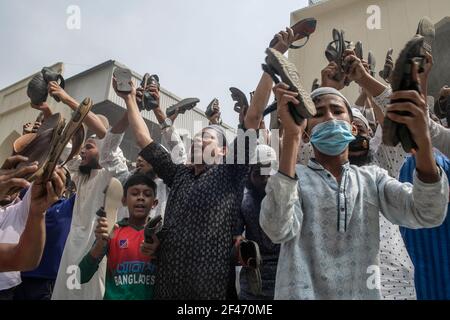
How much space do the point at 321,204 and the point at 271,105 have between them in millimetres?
1278

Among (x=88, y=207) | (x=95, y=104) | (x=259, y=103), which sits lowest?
(x=88, y=207)

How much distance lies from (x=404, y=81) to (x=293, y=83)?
0.37 metres

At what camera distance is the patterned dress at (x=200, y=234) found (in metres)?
2.02

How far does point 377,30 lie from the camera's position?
795cm

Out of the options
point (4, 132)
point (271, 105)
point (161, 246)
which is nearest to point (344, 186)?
point (161, 246)

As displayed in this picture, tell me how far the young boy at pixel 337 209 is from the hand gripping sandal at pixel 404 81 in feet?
0.09

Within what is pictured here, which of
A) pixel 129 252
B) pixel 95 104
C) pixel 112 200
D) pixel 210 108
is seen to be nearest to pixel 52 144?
pixel 129 252

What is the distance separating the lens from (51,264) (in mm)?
2934

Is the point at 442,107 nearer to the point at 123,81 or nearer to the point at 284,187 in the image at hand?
the point at 284,187

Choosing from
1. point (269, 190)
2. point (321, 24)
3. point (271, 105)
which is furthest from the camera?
point (321, 24)

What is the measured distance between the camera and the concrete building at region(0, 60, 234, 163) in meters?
9.41

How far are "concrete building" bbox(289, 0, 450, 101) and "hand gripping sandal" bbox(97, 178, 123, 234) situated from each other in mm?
5439

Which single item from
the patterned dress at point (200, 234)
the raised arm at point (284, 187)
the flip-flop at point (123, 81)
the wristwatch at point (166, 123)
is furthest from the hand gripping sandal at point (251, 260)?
the wristwatch at point (166, 123)
